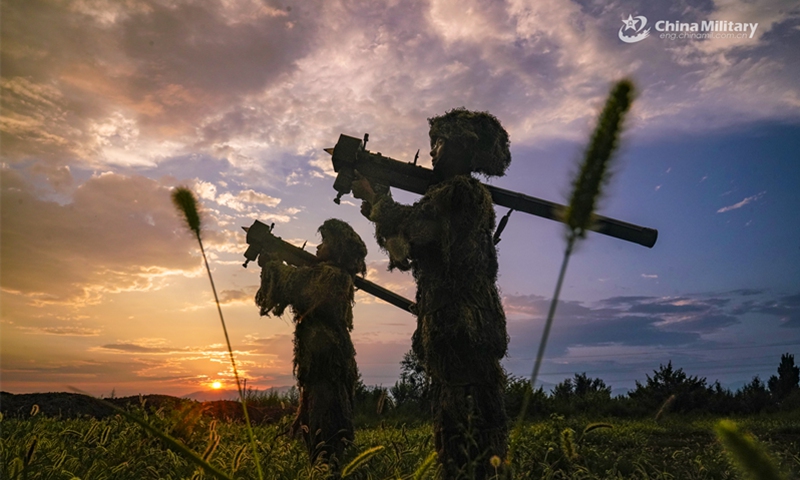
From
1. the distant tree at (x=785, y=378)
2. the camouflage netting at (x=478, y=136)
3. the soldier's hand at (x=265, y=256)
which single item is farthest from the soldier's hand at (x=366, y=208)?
the distant tree at (x=785, y=378)

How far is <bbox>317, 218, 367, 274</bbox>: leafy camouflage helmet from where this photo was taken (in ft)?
25.5

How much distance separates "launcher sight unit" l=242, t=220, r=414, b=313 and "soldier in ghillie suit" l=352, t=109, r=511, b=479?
3807 mm

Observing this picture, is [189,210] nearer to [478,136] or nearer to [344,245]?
[478,136]

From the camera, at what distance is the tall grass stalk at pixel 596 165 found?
3.88 ft

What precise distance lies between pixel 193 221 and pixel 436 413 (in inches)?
Answer: 143

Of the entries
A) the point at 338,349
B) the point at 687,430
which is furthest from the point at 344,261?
the point at 687,430

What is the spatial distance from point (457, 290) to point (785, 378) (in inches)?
892

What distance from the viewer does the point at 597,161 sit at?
1254 millimetres

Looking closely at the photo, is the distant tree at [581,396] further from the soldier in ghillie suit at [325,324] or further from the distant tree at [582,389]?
the soldier in ghillie suit at [325,324]

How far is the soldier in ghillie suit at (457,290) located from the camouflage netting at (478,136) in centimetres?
1

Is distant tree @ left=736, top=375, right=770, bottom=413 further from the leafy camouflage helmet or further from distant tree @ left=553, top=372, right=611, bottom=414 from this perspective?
the leafy camouflage helmet

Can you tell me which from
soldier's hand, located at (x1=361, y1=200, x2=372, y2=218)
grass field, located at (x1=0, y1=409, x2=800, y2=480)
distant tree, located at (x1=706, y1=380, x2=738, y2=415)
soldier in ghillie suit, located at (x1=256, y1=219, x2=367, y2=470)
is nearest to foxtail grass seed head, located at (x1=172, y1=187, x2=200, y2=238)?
grass field, located at (x1=0, y1=409, x2=800, y2=480)

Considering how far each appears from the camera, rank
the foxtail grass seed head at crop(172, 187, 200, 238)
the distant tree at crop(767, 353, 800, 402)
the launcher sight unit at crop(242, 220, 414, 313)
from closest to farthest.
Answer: the foxtail grass seed head at crop(172, 187, 200, 238) < the launcher sight unit at crop(242, 220, 414, 313) < the distant tree at crop(767, 353, 800, 402)

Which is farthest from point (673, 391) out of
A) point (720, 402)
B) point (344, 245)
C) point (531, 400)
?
point (344, 245)
